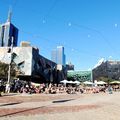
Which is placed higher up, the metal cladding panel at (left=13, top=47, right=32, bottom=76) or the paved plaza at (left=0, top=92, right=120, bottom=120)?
the metal cladding panel at (left=13, top=47, right=32, bottom=76)

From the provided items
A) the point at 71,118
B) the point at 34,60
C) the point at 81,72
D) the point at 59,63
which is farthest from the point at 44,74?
the point at 71,118

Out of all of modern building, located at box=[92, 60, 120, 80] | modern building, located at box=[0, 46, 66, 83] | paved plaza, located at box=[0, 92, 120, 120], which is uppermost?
modern building, located at box=[92, 60, 120, 80]

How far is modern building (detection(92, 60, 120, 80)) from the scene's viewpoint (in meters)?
175

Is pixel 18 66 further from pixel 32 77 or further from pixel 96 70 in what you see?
pixel 96 70

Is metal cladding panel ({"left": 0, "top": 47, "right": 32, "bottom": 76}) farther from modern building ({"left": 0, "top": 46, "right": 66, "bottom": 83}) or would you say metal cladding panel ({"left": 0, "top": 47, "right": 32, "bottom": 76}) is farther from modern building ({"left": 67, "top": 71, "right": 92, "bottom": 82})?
modern building ({"left": 67, "top": 71, "right": 92, "bottom": 82})

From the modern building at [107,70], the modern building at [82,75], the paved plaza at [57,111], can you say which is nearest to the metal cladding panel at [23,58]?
the paved plaza at [57,111]

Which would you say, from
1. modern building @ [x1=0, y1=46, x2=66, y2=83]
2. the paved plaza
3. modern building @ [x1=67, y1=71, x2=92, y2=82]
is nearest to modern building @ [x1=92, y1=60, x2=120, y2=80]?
modern building @ [x1=67, y1=71, x2=92, y2=82]

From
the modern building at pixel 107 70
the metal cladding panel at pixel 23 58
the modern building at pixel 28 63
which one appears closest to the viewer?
the modern building at pixel 28 63

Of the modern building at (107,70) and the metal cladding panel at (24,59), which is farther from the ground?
the modern building at (107,70)

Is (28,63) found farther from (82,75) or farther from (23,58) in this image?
(82,75)

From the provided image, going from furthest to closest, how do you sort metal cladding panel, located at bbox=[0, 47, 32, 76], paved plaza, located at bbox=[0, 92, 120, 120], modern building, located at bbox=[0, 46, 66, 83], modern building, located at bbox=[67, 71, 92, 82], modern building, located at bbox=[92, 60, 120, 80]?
modern building, located at bbox=[92, 60, 120, 80] → modern building, located at bbox=[67, 71, 92, 82] → metal cladding panel, located at bbox=[0, 47, 32, 76] → modern building, located at bbox=[0, 46, 66, 83] → paved plaza, located at bbox=[0, 92, 120, 120]

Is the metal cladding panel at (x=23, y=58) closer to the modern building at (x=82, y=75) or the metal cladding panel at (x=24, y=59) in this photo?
the metal cladding panel at (x=24, y=59)

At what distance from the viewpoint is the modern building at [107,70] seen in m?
175

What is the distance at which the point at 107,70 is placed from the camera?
188375mm
